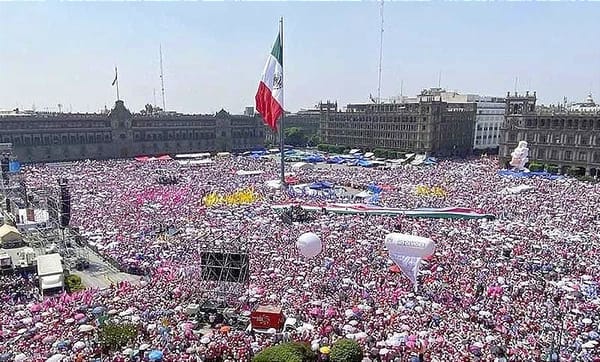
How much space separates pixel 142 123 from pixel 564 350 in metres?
115

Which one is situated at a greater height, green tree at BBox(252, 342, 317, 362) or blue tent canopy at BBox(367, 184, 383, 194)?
green tree at BBox(252, 342, 317, 362)

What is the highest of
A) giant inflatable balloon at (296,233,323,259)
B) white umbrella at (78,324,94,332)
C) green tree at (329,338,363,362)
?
giant inflatable balloon at (296,233,323,259)

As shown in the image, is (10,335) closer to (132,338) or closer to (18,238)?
(132,338)

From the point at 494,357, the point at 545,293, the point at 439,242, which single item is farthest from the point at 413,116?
the point at 494,357

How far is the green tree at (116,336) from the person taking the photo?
2144 centimetres

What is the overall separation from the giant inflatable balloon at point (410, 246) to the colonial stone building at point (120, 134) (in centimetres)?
9616

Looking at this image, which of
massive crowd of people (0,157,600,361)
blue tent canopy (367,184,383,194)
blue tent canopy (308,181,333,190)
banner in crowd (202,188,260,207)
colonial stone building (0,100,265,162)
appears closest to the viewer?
massive crowd of people (0,157,600,361)

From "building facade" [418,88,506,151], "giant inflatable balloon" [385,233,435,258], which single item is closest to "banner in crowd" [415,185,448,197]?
"giant inflatable balloon" [385,233,435,258]

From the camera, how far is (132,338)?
21781 mm

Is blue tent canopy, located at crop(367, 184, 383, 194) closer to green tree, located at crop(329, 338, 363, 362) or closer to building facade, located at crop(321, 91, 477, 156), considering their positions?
green tree, located at crop(329, 338, 363, 362)

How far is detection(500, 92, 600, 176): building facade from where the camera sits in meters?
79.9

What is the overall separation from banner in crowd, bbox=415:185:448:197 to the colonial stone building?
3187 inches

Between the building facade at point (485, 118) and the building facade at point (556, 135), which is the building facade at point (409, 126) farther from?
the building facade at point (556, 135)

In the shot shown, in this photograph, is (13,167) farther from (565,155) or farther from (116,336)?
(565,155)
